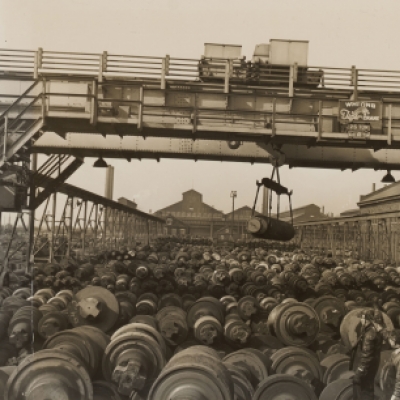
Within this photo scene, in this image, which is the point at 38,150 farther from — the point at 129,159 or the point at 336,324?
the point at 336,324

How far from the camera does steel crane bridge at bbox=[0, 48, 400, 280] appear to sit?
8102 millimetres

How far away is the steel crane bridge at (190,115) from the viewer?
8102 mm

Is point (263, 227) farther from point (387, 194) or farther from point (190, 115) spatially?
point (387, 194)

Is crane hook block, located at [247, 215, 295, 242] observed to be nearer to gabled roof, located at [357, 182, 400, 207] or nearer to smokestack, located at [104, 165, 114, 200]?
gabled roof, located at [357, 182, 400, 207]

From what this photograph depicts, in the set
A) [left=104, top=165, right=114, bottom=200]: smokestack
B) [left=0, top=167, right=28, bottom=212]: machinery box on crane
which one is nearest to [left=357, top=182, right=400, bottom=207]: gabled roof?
[left=104, top=165, right=114, bottom=200]: smokestack

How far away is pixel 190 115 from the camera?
8.77 meters

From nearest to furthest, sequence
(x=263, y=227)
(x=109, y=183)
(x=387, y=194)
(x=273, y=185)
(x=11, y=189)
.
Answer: (x=11, y=189)
(x=263, y=227)
(x=273, y=185)
(x=387, y=194)
(x=109, y=183)

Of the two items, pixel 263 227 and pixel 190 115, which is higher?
pixel 190 115

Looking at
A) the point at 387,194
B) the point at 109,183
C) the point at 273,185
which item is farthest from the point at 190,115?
the point at 109,183

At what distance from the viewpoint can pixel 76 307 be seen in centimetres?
897

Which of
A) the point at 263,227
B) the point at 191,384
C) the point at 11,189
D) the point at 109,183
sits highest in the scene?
the point at 109,183

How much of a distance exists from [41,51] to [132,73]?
6.44 feet

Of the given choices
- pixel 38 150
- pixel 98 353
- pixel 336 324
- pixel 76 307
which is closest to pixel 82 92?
pixel 38 150

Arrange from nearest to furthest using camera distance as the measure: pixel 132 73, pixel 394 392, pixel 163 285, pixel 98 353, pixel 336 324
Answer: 1. pixel 394 392
2. pixel 98 353
3. pixel 132 73
4. pixel 336 324
5. pixel 163 285
